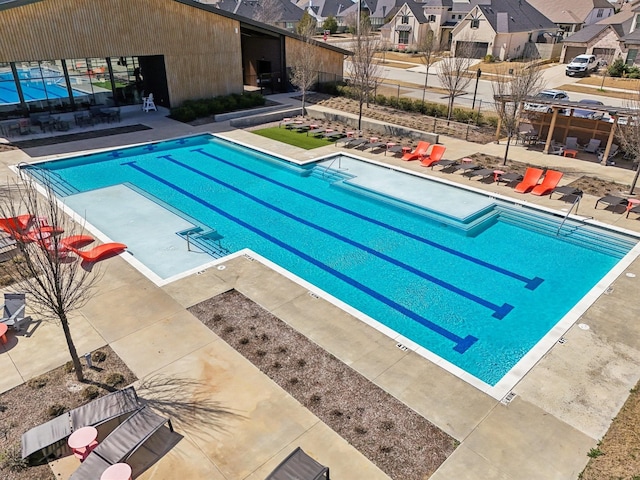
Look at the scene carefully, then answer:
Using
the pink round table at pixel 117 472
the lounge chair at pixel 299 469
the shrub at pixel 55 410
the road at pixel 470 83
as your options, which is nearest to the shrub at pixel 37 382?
the shrub at pixel 55 410

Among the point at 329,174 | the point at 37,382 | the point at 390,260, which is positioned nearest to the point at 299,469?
the point at 37,382

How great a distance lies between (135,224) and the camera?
15109 millimetres

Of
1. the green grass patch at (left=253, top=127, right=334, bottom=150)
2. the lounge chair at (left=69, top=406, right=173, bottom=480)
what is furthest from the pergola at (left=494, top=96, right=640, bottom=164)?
the lounge chair at (left=69, top=406, right=173, bottom=480)

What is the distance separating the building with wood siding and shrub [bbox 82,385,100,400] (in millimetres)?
20189

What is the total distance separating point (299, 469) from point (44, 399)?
4.75 m

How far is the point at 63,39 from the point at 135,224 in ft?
45.1

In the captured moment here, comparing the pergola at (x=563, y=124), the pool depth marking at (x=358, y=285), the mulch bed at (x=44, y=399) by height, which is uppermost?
the pergola at (x=563, y=124)

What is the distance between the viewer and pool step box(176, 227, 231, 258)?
1364 cm

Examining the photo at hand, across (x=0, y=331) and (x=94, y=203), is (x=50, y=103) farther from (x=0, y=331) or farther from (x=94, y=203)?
(x=0, y=331)

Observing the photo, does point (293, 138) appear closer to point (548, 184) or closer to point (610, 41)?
point (548, 184)

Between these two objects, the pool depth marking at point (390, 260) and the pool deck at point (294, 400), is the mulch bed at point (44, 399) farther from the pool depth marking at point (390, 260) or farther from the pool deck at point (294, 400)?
the pool depth marking at point (390, 260)

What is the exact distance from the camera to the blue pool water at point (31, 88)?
24006 mm

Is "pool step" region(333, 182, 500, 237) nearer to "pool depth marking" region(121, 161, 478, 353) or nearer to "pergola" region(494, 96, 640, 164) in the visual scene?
"pool depth marking" region(121, 161, 478, 353)

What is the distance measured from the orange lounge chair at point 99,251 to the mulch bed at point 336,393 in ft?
12.3
